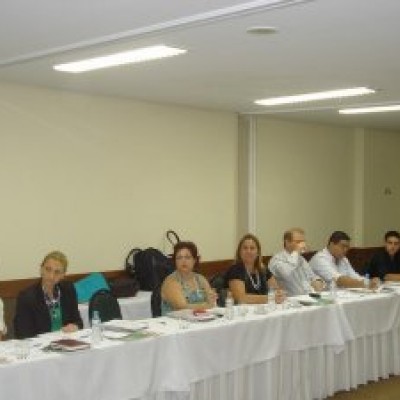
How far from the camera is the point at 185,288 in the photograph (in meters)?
5.53

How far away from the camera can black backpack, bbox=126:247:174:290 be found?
7.80 meters

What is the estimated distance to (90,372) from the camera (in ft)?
13.4

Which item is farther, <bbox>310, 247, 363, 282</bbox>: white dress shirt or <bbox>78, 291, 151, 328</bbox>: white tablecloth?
<bbox>78, 291, 151, 328</bbox>: white tablecloth

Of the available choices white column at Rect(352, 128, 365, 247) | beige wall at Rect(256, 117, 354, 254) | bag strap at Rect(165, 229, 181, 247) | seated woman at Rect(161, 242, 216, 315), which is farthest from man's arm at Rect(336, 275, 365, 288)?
white column at Rect(352, 128, 365, 247)

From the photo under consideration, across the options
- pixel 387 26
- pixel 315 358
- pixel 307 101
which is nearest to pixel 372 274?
pixel 307 101

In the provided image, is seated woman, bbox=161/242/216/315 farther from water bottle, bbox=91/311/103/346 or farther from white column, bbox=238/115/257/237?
white column, bbox=238/115/257/237

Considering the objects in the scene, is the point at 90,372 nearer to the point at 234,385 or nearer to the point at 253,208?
the point at 234,385

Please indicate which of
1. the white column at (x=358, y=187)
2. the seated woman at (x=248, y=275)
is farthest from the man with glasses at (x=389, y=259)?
the white column at (x=358, y=187)

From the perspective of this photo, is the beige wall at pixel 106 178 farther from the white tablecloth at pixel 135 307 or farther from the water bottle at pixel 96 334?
the water bottle at pixel 96 334

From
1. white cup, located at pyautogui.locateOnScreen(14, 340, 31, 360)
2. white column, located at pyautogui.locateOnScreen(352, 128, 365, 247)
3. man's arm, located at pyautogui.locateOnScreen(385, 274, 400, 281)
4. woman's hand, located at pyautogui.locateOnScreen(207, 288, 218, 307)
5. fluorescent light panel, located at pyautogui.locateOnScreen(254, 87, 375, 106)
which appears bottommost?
white cup, located at pyautogui.locateOnScreen(14, 340, 31, 360)

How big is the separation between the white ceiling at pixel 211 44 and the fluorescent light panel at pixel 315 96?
217 millimetres

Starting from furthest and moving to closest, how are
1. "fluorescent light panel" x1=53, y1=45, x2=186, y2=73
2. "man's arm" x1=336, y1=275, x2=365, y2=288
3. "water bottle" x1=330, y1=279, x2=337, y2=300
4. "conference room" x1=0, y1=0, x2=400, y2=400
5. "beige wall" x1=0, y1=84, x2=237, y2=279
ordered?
"beige wall" x1=0, y1=84, x2=237, y2=279, "man's arm" x1=336, y1=275, x2=365, y2=288, "water bottle" x1=330, y1=279, x2=337, y2=300, "fluorescent light panel" x1=53, y1=45, x2=186, y2=73, "conference room" x1=0, y1=0, x2=400, y2=400

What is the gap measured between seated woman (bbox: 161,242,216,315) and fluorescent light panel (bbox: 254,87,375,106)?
2.52 metres

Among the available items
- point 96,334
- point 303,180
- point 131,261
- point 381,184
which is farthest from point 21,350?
point 381,184
